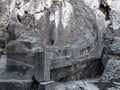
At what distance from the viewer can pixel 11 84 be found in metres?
5.81

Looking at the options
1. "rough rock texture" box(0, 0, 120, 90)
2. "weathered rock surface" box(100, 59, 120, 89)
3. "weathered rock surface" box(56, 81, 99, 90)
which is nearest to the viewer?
"rough rock texture" box(0, 0, 120, 90)

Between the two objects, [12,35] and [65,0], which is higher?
[65,0]

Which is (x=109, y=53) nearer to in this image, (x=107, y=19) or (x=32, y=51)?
(x=32, y=51)

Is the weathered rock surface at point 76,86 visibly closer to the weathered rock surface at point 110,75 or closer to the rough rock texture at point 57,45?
the rough rock texture at point 57,45

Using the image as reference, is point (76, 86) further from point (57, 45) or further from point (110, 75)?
point (57, 45)

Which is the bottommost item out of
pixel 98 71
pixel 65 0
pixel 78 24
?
pixel 98 71

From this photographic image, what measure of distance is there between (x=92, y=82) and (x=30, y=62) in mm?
2386

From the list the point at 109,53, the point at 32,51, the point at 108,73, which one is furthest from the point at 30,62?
the point at 109,53

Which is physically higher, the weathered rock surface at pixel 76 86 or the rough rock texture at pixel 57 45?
the rough rock texture at pixel 57 45

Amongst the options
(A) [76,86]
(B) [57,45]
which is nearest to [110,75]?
(A) [76,86]

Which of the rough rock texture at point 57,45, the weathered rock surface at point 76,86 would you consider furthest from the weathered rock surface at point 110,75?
the weathered rock surface at point 76,86

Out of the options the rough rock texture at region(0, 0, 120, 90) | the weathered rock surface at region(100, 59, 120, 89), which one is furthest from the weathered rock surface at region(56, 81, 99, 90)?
the weathered rock surface at region(100, 59, 120, 89)

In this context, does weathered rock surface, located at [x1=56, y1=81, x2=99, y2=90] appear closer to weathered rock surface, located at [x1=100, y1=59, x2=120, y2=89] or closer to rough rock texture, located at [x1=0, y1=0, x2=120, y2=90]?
rough rock texture, located at [x1=0, y1=0, x2=120, y2=90]

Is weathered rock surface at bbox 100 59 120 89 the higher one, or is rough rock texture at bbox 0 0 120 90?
rough rock texture at bbox 0 0 120 90
